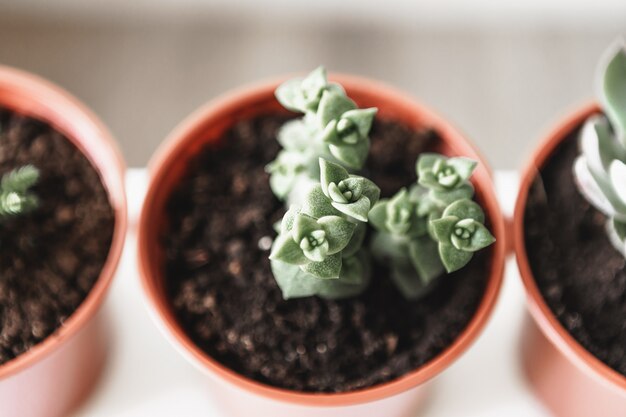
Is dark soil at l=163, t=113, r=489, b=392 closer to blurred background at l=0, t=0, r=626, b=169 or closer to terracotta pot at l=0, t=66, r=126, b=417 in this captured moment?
terracotta pot at l=0, t=66, r=126, b=417

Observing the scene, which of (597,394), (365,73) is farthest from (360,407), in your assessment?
(365,73)

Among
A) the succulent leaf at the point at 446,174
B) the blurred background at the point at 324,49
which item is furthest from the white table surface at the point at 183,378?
the blurred background at the point at 324,49

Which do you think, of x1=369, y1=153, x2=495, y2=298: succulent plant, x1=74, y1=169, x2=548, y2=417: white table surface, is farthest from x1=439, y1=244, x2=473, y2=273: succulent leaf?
x1=74, y1=169, x2=548, y2=417: white table surface

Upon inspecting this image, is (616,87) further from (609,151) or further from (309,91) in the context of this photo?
(309,91)

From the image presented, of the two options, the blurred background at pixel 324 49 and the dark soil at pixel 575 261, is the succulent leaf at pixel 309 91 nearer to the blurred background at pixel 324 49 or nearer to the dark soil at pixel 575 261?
the dark soil at pixel 575 261

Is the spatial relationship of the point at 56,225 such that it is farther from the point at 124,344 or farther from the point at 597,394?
the point at 597,394

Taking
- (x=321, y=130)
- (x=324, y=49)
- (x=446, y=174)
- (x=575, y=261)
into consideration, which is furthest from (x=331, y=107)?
(x=324, y=49)

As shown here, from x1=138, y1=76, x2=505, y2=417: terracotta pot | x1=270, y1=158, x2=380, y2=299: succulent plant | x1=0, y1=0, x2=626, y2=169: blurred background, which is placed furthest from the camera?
x1=0, y1=0, x2=626, y2=169: blurred background

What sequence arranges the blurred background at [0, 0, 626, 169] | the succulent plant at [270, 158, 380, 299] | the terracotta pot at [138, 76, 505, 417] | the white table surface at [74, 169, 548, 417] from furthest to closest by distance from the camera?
the blurred background at [0, 0, 626, 169], the white table surface at [74, 169, 548, 417], the terracotta pot at [138, 76, 505, 417], the succulent plant at [270, 158, 380, 299]
